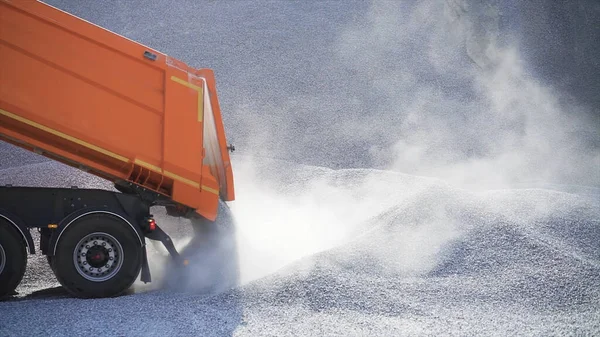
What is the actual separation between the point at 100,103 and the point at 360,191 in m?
4.84

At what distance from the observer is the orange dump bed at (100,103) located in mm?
6520

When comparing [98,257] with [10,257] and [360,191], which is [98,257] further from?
[360,191]

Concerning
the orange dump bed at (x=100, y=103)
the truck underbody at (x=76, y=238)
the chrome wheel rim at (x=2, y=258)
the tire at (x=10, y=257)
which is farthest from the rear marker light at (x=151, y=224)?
the chrome wheel rim at (x=2, y=258)

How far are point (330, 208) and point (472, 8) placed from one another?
27.4ft

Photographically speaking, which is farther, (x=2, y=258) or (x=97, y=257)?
(x=97, y=257)

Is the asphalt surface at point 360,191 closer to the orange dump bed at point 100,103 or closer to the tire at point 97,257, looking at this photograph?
the tire at point 97,257

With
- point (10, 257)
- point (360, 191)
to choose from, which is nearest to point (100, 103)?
point (10, 257)

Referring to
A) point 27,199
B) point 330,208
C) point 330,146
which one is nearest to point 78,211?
point 27,199

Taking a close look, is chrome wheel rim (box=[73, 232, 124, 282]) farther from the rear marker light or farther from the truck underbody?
the rear marker light

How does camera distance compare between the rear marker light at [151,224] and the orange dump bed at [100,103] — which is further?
the rear marker light at [151,224]

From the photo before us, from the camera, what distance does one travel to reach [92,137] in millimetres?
6695

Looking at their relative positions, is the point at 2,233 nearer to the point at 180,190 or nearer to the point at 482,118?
the point at 180,190

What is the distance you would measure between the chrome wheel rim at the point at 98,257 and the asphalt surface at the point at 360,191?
11.9 inches

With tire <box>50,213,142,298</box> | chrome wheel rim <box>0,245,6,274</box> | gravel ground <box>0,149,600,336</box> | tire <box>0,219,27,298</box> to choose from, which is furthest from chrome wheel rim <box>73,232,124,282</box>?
chrome wheel rim <box>0,245,6,274</box>
